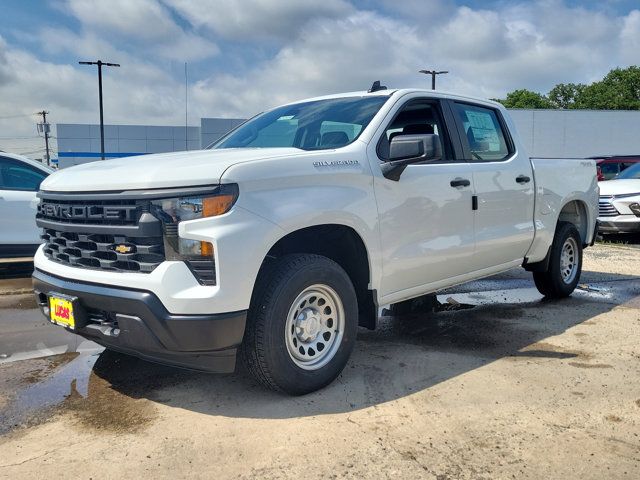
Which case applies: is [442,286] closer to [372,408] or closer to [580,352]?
[580,352]

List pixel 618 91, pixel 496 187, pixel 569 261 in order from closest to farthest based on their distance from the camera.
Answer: pixel 496 187 → pixel 569 261 → pixel 618 91

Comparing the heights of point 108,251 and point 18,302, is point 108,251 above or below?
above

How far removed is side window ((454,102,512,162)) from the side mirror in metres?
1.18

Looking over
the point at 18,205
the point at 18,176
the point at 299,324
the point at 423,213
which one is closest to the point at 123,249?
the point at 299,324

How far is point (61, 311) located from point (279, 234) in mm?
1400

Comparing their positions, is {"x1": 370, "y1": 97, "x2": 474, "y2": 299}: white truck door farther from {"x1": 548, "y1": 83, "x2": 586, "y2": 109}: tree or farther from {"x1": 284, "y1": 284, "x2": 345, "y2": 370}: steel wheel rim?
{"x1": 548, "y1": 83, "x2": 586, "y2": 109}: tree

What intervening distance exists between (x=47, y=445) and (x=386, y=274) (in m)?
2.21

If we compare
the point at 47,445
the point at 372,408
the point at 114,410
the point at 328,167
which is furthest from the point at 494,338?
the point at 47,445

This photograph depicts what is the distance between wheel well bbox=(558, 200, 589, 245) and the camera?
6.28 metres

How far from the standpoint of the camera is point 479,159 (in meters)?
4.86

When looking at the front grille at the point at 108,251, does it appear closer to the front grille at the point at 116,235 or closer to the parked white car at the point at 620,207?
the front grille at the point at 116,235

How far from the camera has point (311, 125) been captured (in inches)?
172

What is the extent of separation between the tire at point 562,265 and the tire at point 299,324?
3171 millimetres

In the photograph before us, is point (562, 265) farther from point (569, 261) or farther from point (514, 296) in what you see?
point (514, 296)
